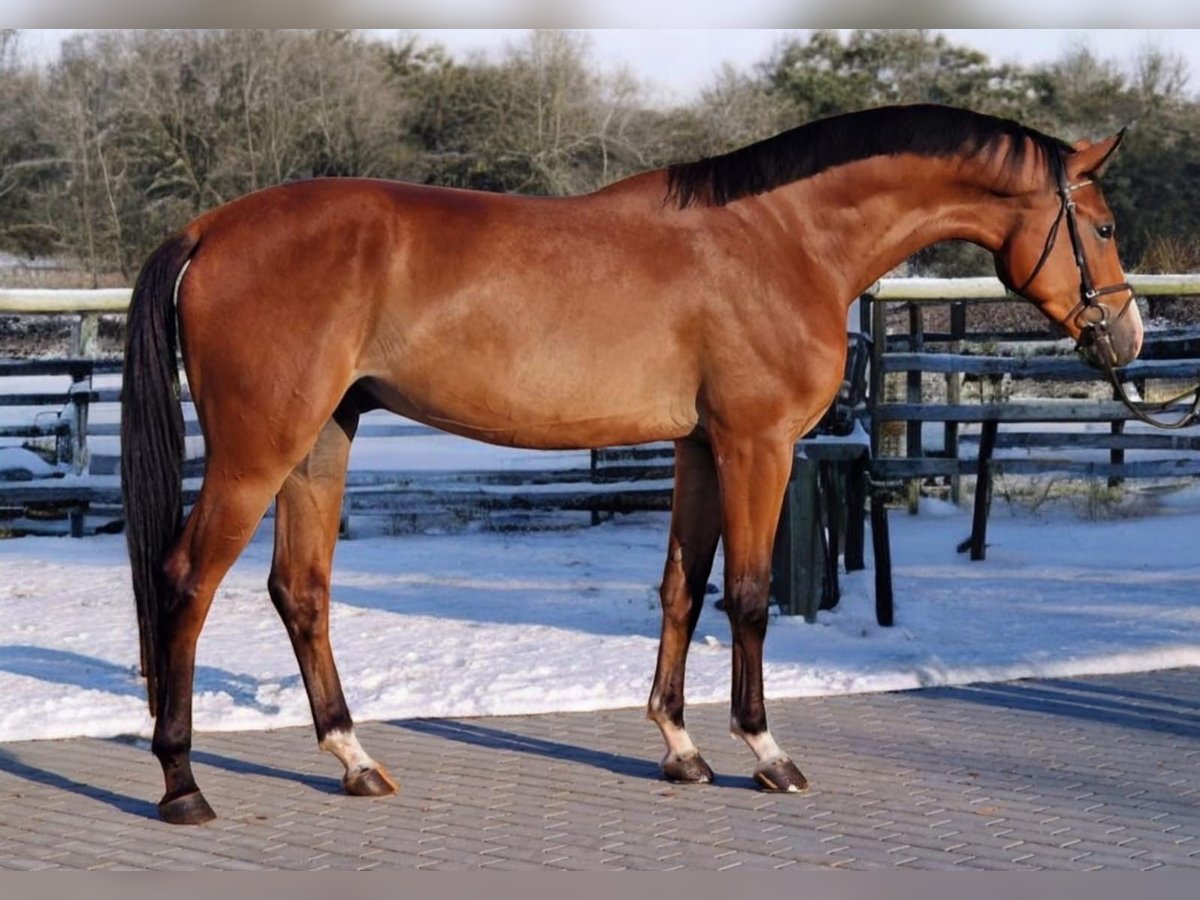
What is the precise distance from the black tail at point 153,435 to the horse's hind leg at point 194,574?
0.09 m

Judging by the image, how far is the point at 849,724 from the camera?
5953 mm

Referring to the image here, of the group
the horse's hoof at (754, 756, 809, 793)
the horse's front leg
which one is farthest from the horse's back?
the horse's hoof at (754, 756, 809, 793)

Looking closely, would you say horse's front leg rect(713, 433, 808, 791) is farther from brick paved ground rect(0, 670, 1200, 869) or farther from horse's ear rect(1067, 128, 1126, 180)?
horse's ear rect(1067, 128, 1126, 180)

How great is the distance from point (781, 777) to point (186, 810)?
5.97 feet

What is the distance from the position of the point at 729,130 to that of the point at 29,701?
19.5 metres

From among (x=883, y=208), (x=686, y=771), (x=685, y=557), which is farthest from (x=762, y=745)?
(x=883, y=208)

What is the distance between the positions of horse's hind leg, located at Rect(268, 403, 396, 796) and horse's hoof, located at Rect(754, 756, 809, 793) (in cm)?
134

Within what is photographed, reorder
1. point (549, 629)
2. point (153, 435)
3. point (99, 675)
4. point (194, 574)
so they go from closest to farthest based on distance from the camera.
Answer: point (194, 574)
point (153, 435)
point (99, 675)
point (549, 629)

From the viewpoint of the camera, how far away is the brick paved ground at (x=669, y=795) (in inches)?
173

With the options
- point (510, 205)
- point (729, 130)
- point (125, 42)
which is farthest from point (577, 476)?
point (125, 42)

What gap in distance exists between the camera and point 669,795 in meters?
5.06

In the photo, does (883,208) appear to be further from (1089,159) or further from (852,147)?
(1089,159)

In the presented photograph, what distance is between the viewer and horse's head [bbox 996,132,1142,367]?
5.30 m

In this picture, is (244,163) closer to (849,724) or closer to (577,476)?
(577,476)
